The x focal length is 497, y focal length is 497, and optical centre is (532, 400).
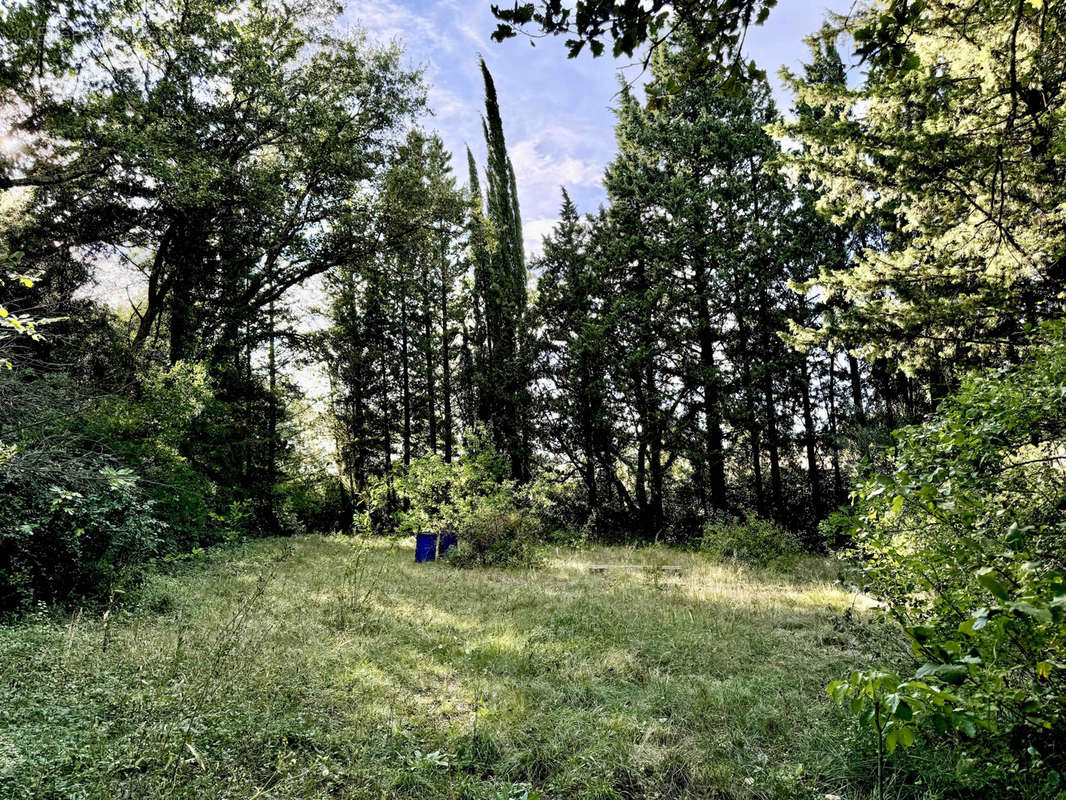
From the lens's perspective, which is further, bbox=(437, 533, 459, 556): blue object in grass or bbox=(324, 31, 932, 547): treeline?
bbox=(324, 31, 932, 547): treeline

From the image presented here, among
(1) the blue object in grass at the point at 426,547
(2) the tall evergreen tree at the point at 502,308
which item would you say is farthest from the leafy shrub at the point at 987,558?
(2) the tall evergreen tree at the point at 502,308

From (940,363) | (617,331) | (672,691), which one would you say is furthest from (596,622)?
(617,331)

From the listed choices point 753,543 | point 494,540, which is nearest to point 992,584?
point 494,540

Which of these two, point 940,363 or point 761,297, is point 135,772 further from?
point 761,297

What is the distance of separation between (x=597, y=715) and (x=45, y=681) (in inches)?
146

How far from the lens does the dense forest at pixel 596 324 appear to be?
2.30 meters

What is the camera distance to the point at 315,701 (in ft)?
11.2

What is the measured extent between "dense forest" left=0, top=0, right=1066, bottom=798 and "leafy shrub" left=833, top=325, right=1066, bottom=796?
3 cm

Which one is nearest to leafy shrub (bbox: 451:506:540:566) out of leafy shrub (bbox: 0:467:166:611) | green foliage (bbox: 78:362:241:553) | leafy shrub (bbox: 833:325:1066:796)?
green foliage (bbox: 78:362:241:553)

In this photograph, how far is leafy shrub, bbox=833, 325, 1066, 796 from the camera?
132 cm

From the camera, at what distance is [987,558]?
6.67 ft

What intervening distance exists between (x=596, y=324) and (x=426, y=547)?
869 cm

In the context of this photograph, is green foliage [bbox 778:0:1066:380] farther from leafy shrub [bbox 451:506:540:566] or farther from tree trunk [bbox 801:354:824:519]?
leafy shrub [bbox 451:506:540:566]

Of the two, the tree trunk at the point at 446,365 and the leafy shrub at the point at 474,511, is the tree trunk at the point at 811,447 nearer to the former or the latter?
the leafy shrub at the point at 474,511
